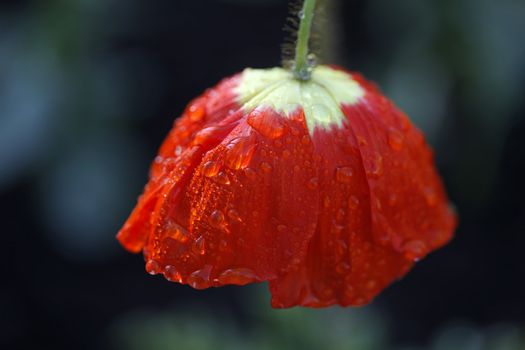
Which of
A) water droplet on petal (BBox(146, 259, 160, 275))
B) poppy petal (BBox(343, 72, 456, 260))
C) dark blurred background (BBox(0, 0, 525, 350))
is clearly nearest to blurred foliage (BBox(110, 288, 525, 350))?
dark blurred background (BBox(0, 0, 525, 350))

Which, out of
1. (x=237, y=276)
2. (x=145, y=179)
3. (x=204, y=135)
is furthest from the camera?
(x=145, y=179)

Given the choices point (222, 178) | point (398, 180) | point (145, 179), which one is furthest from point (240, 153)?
point (145, 179)

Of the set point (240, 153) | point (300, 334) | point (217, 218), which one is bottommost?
point (300, 334)

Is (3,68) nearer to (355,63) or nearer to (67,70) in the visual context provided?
(67,70)

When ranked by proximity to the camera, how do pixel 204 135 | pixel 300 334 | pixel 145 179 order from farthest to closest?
pixel 145 179, pixel 300 334, pixel 204 135

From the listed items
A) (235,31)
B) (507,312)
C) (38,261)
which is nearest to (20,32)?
(38,261)

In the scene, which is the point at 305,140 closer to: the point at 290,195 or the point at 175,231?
the point at 290,195

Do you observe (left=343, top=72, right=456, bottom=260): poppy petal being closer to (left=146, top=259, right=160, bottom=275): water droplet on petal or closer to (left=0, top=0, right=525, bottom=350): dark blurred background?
(left=146, top=259, right=160, bottom=275): water droplet on petal
